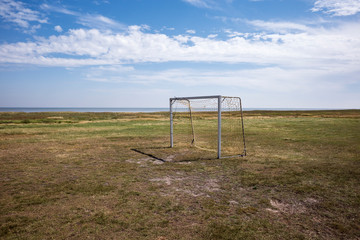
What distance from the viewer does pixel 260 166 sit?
995cm

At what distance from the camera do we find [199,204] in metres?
6.00

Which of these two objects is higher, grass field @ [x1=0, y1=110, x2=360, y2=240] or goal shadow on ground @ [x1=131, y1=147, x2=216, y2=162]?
grass field @ [x1=0, y1=110, x2=360, y2=240]

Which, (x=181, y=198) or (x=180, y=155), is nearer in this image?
(x=181, y=198)

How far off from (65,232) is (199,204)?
3.26 metres

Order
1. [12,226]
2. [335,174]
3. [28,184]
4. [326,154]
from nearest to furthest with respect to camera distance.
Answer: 1. [12,226]
2. [28,184]
3. [335,174]
4. [326,154]

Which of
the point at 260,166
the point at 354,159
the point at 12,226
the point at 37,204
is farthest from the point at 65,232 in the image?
the point at 354,159

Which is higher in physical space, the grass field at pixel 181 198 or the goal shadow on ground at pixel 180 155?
the grass field at pixel 181 198

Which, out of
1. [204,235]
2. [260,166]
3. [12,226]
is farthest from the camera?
[260,166]

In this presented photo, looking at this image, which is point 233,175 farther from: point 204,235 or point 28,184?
point 28,184

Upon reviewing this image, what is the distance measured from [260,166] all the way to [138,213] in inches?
257

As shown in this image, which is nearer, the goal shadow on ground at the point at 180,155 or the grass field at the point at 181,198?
the grass field at the point at 181,198

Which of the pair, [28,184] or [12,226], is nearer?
[12,226]

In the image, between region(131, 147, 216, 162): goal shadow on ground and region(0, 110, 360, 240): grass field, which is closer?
region(0, 110, 360, 240): grass field

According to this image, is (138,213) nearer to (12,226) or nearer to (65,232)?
(65,232)
